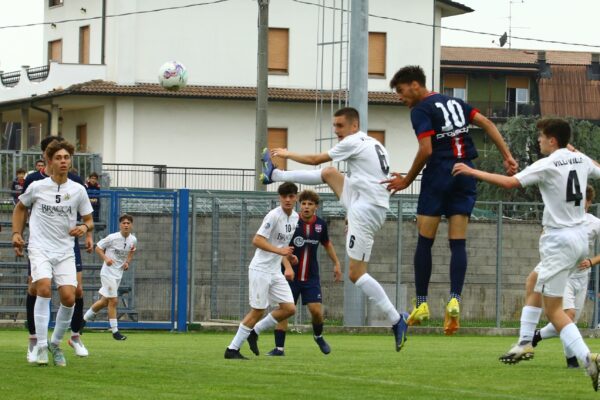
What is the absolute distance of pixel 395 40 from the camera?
56.2 m

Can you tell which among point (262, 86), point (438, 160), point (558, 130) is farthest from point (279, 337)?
point (262, 86)

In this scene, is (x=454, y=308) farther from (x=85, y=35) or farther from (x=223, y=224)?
(x=85, y=35)

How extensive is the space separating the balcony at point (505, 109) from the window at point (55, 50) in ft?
102

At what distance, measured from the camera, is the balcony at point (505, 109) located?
3253 inches

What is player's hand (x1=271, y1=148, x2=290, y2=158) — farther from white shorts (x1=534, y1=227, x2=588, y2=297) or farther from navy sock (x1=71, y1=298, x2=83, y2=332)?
navy sock (x1=71, y1=298, x2=83, y2=332)

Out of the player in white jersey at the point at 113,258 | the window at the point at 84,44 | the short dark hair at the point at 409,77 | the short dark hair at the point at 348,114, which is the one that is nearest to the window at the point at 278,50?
the window at the point at 84,44

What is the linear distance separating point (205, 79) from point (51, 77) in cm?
578

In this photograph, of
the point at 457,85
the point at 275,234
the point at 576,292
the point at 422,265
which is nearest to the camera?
the point at 422,265

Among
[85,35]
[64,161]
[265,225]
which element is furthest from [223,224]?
[85,35]

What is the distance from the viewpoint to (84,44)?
55625 millimetres

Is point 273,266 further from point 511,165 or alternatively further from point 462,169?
point 462,169

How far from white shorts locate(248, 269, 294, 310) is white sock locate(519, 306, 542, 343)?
369cm

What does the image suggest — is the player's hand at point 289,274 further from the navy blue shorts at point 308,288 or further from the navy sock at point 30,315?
the navy sock at point 30,315

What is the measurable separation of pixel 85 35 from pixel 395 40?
40.2ft
